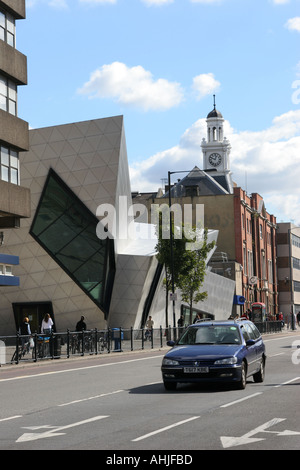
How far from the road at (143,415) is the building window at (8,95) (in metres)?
19.0

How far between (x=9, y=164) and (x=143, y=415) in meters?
27.4

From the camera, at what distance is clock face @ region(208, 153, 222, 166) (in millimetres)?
141875

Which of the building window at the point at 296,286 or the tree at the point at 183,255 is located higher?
the building window at the point at 296,286

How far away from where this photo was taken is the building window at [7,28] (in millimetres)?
38219

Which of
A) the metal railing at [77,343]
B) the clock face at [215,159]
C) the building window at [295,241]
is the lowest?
→ the metal railing at [77,343]

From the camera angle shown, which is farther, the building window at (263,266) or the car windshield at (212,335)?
the building window at (263,266)

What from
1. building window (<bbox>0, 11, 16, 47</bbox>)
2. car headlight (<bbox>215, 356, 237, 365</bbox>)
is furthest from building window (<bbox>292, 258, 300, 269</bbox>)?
car headlight (<bbox>215, 356, 237, 365</bbox>)

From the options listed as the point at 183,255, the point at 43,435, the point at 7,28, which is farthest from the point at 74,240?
the point at 43,435

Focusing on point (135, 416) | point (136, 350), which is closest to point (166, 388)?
point (135, 416)

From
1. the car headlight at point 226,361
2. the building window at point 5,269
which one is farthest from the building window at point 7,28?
the car headlight at point 226,361

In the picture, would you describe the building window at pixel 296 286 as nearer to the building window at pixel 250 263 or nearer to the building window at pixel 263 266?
the building window at pixel 263 266

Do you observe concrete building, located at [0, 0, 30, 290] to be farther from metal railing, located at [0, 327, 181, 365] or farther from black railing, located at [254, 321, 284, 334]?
black railing, located at [254, 321, 284, 334]

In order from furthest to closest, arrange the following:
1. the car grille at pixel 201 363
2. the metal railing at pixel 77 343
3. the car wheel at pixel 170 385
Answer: the metal railing at pixel 77 343 < the car wheel at pixel 170 385 < the car grille at pixel 201 363

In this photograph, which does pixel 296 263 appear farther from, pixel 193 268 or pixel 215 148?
pixel 193 268
